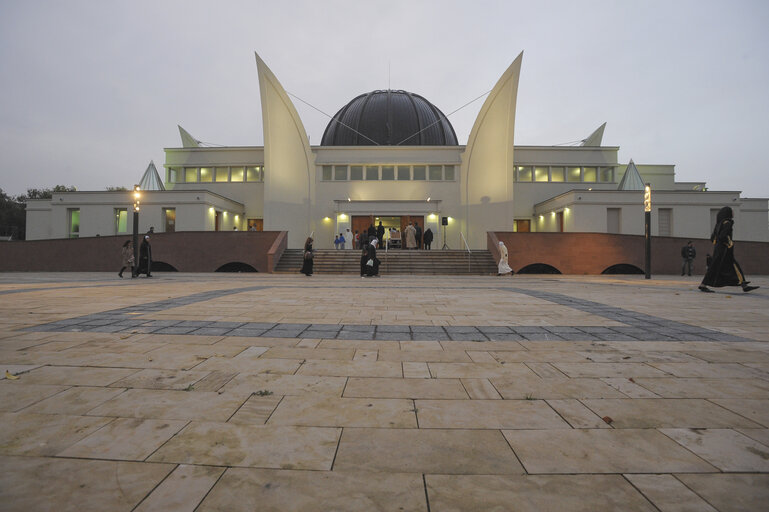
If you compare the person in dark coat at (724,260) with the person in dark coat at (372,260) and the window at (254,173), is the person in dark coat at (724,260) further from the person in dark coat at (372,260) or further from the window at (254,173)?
the window at (254,173)

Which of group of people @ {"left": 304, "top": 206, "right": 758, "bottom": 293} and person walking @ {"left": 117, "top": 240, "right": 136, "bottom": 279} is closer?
group of people @ {"left": 304, "top": 206, "right": 758, "bottom": 293}

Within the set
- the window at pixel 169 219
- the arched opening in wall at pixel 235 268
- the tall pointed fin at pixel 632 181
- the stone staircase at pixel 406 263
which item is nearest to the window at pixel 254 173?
the window at pixel 169 219

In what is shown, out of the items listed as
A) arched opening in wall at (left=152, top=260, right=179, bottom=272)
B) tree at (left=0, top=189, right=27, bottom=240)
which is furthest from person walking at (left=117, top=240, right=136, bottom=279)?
tree at (left=0, top=189, right=27, bottom=240)

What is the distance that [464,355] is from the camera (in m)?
3.79

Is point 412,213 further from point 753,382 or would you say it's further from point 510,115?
point 753,382

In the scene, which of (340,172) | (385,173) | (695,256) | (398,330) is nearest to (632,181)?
(695,256)

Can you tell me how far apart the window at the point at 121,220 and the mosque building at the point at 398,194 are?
0.26 feet

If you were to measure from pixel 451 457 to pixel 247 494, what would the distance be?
93 cm

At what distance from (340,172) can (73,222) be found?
845 inches

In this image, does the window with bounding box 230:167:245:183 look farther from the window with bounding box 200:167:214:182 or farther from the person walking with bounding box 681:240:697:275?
the person walking with bounding box 681:240:697:275

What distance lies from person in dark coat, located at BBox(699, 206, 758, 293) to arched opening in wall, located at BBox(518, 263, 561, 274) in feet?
39.2

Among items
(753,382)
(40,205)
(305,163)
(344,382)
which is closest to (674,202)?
(305,163)

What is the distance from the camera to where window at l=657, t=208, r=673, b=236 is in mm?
28375

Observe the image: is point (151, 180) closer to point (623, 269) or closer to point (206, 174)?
point (206, 174)
